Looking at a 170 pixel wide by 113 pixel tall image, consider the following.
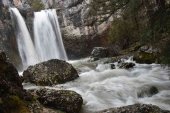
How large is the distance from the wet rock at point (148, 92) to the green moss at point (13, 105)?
4966 millimetres

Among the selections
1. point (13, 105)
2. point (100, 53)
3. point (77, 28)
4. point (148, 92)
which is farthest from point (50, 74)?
point (77, 28)

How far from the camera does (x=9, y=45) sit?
2942 cm

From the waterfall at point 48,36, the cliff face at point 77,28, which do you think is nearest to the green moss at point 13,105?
the waterfall at point 48,36

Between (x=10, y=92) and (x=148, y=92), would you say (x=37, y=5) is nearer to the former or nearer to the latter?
(x=148, y=92)

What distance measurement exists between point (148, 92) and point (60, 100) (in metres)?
3.82

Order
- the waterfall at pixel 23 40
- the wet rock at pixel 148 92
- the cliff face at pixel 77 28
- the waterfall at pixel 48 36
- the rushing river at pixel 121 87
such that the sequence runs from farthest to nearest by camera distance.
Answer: the cliff face at pixel 77 28 < the waterfall at pixel 48 36 < the waterfall at pixel 23 40 < the wet rock at pixel 148 92 < the rushing river at pixel 121 87

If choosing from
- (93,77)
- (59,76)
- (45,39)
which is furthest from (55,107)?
(45,39)

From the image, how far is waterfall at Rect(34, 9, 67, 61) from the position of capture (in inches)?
1249

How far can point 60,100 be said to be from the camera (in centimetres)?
958

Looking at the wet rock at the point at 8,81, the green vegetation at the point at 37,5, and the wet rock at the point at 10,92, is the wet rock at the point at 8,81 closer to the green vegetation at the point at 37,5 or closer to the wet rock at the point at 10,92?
the wet rock at the point at 10,92

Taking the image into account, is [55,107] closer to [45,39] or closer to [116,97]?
[116,97]

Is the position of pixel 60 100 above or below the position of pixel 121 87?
above

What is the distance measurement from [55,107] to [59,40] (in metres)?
23.6

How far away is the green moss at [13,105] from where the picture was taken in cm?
757
